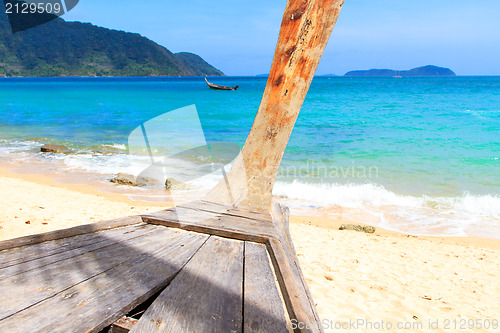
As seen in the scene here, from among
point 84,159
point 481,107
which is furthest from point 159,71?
point 84,159

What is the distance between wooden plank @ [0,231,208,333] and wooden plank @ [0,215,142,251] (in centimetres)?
48

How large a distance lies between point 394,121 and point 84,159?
61.9 ft

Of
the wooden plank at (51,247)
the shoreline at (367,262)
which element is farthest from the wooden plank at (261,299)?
the shoreline at (367,262)

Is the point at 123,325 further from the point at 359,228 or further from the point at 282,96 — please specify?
the point at 359,228

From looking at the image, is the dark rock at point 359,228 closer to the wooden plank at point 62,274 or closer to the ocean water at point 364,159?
the ocean water at point 364,159

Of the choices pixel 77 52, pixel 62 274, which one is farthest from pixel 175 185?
pixel 77 52

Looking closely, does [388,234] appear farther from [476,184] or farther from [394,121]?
[394,121]

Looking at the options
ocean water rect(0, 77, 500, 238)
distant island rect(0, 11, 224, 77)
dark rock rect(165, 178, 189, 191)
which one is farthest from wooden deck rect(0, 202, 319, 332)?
distant island rect(0, 11, 224, 77)

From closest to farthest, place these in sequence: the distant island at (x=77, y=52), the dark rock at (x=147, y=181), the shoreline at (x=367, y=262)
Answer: the shoreline at (x=367, y=262)
the dark rock at (x=147, y=181)
the distant island at (x=77, y=52)

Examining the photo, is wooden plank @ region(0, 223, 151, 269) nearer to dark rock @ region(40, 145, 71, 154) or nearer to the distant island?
dark rock @ region(40, 145, 71, 154)

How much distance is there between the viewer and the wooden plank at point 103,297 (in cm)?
114

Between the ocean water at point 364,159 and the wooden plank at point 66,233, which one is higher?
the wooden plank at point 66,233

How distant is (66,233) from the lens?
1968 mm

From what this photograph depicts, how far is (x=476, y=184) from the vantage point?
938 cm
